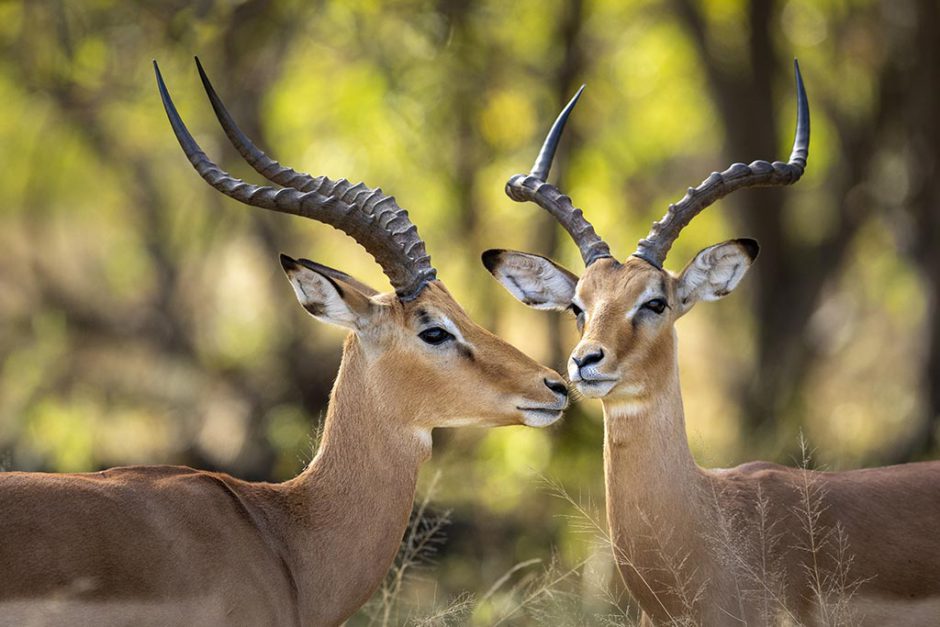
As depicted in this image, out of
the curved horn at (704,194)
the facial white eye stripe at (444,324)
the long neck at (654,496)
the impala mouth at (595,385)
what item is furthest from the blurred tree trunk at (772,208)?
the facial white eye stripe at (444,324)

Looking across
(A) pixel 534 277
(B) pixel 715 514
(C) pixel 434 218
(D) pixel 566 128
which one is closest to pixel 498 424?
(B) pixel 715 514

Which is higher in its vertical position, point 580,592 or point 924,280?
point 924,280

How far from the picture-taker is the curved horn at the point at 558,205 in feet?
21.8

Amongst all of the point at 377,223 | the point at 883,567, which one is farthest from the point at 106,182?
the point at 883,567

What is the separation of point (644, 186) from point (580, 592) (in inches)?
438

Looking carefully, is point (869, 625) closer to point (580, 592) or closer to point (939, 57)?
point (580, 592)

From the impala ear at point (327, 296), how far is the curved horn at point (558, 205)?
1.19m

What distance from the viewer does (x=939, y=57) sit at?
513 inches

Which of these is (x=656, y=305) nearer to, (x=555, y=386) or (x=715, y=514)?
(x=555, y=386)

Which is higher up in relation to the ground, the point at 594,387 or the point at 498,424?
the point at 594,387

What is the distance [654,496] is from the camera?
6.02 m

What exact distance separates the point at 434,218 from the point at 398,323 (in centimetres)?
916

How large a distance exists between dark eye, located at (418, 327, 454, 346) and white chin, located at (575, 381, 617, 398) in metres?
0.59

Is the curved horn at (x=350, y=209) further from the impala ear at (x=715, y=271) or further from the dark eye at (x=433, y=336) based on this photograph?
the impala ear at (x=715, y=271)
